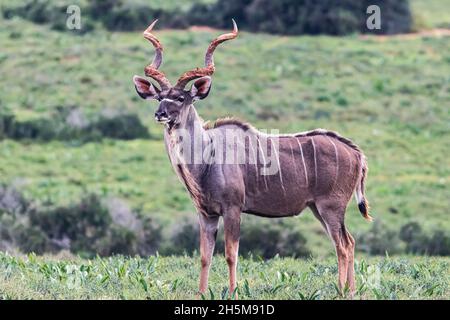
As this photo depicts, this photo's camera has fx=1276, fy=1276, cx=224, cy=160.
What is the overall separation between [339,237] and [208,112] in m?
23.6

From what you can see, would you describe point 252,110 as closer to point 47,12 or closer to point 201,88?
point 47,12

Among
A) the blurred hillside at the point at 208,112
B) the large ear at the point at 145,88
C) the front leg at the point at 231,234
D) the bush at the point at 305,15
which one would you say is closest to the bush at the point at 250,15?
the bush at the point at 305,15

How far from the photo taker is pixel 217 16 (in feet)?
156

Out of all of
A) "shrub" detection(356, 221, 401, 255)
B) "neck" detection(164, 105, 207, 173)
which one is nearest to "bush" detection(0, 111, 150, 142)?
"shrub" detection(356, 221, 401, 255)

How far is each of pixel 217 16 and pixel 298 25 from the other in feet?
10.1

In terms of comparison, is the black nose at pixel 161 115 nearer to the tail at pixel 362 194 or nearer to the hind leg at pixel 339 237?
the hind leg at pixel 339 237

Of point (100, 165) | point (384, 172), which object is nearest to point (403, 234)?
point (384, 172)

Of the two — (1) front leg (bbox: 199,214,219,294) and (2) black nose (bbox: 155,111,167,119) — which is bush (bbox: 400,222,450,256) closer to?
(1) front leg (bbox: 199,214,219,294)

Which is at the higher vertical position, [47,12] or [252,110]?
[47,12]

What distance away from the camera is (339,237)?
12.1 m

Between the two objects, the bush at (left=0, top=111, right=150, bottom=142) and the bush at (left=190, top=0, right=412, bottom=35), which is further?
the bush at (left=190, top=0, right=412, bottom=35)

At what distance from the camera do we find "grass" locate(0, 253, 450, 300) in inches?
444

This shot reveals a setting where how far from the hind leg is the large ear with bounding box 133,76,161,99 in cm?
190

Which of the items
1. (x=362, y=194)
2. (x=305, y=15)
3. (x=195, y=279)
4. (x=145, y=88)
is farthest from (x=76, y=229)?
(x=305, y=15)
